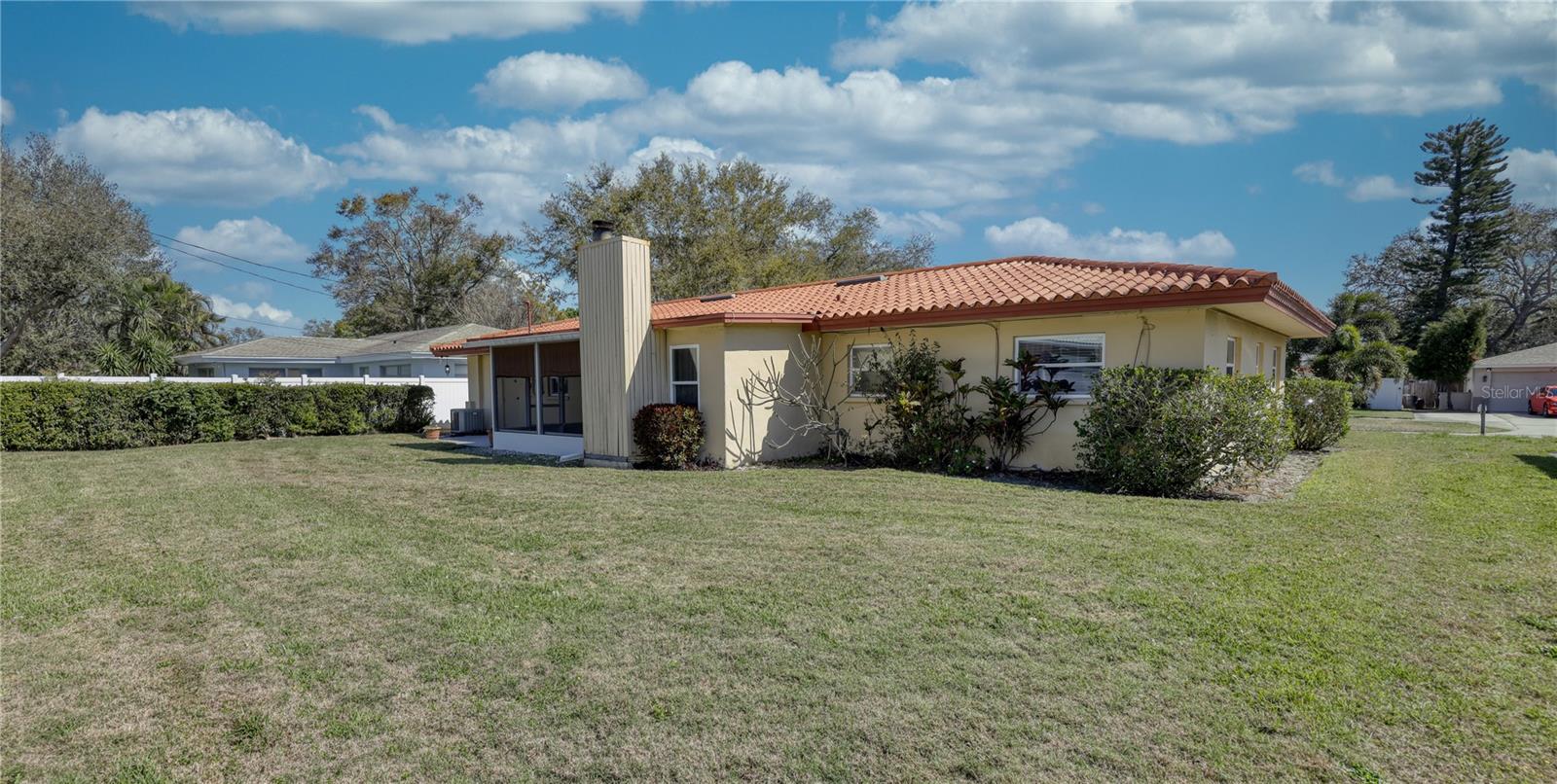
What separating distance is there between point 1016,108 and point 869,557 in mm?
11490

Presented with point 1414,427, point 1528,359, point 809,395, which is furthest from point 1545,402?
point 809,395

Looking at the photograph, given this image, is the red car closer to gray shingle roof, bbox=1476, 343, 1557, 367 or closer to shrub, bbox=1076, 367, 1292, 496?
gray shingle roof, bbox=1476, 343, 1557, 367

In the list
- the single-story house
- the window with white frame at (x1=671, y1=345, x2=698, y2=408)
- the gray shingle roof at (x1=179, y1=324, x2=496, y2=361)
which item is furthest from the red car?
the gray shingle roof at (x1=179, y1=324, x2=496, y2=361)

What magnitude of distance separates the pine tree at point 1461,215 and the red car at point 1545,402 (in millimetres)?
11830

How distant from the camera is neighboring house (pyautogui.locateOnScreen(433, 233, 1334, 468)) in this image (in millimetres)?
9828

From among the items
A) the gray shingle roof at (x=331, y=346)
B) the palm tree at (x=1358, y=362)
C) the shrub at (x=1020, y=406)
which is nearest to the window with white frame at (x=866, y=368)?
the shrub at (x=1020, y=406)

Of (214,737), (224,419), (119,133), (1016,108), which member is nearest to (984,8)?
(1016,108)

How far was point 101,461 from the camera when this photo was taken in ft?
43.1

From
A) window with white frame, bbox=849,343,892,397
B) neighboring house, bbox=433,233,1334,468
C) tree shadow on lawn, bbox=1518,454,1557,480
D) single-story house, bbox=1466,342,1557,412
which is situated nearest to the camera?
neighboring house, bbox=433,233,1334,468

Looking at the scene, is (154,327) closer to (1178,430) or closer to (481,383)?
(481,383)

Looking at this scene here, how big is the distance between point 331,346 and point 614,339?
87.8 ft

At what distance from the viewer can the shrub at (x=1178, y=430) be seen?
8531 millimetres

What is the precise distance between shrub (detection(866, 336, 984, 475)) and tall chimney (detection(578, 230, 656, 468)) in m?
4.08

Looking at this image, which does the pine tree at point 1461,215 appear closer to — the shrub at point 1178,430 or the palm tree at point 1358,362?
the palm tree at point 1358,362
